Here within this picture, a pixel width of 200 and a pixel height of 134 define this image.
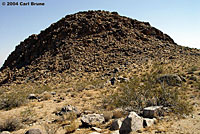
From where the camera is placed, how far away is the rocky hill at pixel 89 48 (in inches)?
955

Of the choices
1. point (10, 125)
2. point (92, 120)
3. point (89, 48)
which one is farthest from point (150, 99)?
point (89, 48)

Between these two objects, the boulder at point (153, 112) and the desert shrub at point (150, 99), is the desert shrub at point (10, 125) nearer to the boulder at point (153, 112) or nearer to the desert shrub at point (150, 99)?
the desert shrub at point (150, 99)

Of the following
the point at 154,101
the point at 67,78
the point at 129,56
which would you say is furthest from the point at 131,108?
the point at 129,56

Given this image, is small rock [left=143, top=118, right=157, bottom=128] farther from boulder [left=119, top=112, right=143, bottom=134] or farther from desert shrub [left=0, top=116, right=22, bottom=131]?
desert shrub [left=0, top=116, right=22, bottom=131]

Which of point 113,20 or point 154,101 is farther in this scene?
point 113,20

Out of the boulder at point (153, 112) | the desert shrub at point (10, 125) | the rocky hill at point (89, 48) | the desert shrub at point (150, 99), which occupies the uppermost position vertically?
the rocky hill at point (89, 48)

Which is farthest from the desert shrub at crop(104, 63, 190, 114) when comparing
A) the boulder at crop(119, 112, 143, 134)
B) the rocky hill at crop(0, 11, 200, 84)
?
the rocky hill at crop(0, 11, 200, 84)

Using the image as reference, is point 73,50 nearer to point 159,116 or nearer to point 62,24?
point 62,24

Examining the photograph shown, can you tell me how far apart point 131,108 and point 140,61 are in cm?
1664

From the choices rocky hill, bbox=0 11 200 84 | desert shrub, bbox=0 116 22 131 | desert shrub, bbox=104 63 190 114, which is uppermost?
rocky hill, bbox=0 11 200 84

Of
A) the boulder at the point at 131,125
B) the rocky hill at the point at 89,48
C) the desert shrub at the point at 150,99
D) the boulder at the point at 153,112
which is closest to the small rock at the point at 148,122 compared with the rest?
the boulder at the point at 131,125

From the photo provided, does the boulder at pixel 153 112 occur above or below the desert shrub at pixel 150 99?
below

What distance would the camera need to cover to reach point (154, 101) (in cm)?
705

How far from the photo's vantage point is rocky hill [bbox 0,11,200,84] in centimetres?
2427
